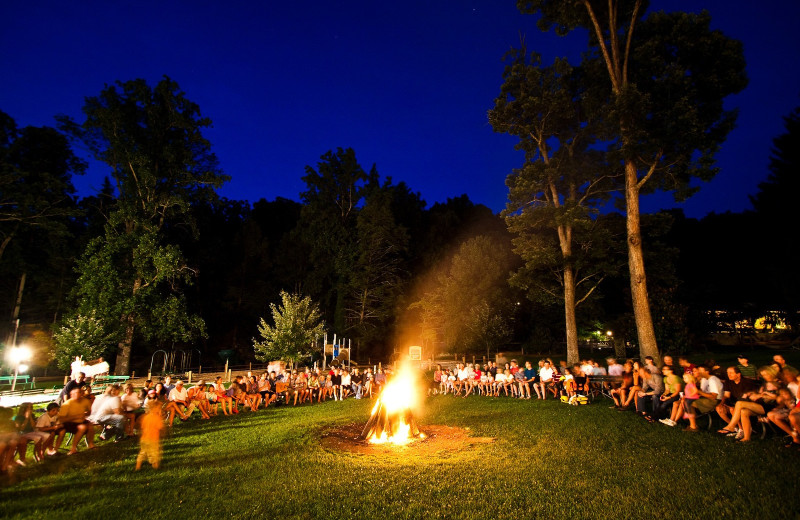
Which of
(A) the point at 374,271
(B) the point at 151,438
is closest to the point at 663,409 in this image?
(B) the point at 151,438

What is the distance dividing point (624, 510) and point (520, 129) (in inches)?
730

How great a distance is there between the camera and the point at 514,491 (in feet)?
16.9

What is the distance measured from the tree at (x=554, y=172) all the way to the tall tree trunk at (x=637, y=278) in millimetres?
3423

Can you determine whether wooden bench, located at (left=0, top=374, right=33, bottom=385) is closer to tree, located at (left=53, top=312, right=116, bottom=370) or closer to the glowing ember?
tree, located at (left=53, top=312, right=116, bottom=370)

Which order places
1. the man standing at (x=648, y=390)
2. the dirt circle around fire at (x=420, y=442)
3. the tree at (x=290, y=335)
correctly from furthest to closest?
the tree at (x=290, y=335) < the man standing at (x=648, y=390) < the dirt circle around fire at (x=420, y=442)

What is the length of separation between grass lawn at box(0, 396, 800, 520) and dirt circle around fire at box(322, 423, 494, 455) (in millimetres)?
128

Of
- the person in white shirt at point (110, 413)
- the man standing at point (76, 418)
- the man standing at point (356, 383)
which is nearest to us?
the man standing at point (76, 418)

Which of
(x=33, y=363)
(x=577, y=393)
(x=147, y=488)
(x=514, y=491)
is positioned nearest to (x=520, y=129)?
(x=577, y=393)

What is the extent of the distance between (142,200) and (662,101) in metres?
28.3

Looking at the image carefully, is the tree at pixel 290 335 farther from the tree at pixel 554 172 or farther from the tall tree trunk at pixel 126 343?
the tree at pixel 554 172

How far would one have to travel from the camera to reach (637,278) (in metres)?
14.1

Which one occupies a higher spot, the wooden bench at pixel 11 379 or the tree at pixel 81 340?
the tree at pixel 81 340

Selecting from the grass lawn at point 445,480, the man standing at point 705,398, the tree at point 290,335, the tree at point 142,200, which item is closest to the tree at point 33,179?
the tree at point 142,200

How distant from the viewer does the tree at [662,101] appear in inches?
539
